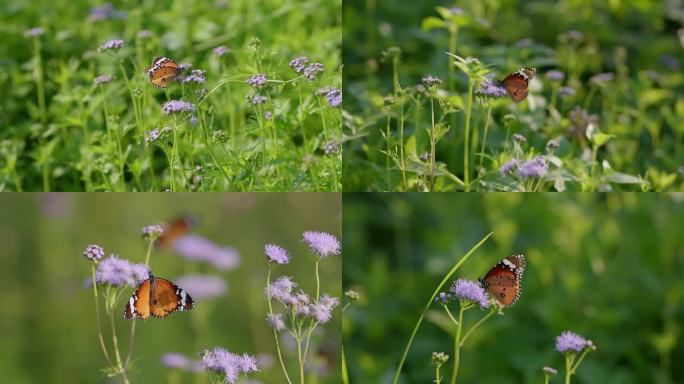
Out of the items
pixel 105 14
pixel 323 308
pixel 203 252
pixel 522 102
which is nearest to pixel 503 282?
pixel 323 308

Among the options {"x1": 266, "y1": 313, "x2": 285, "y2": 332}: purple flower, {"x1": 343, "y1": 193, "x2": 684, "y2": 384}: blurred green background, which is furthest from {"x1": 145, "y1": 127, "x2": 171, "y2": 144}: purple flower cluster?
{"x1": 343, "y1": 193, "x2": 684, "y2": 384}: blurred green background

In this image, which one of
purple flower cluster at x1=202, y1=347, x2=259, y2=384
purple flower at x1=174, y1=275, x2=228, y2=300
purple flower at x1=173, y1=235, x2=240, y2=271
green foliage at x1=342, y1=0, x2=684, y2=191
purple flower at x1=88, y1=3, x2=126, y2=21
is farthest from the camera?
purple flower at x1=88, y1=3, x2=126, y2=21

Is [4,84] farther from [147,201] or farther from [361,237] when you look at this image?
[361,237]

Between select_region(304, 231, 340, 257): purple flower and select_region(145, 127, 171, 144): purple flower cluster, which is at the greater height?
select_region(145, 127, 171, 144): purple flower cluster

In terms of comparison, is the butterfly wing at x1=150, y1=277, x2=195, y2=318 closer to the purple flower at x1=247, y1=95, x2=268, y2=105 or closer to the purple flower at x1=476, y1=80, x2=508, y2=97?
the purple flower at x1=247, y1=95, x2=268, y2=105

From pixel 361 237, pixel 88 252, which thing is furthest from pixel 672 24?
pixel 88 252

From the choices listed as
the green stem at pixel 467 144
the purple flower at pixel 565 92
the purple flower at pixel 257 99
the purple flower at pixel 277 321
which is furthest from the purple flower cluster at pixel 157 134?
the purple flower at pixel 565 92

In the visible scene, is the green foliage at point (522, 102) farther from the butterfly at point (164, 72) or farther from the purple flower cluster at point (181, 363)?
the purple flower cluster at point (181, 363)
